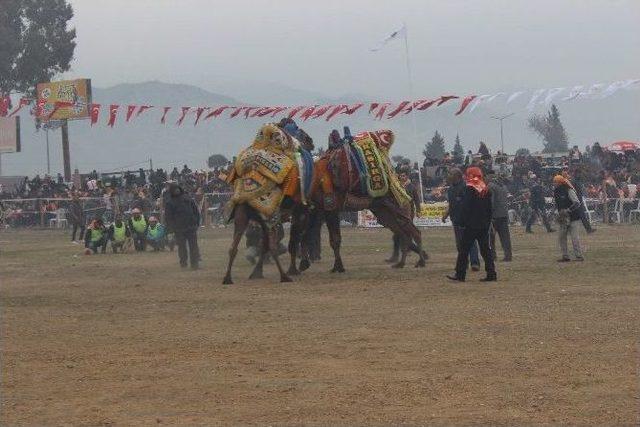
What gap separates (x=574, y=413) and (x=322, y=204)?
41.1ft

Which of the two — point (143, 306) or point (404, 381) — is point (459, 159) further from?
point (404, 381)

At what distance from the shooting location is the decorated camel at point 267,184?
64.2ft

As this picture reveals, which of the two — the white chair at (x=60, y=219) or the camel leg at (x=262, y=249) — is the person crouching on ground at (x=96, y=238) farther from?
the white chair at (x=60, y=219)

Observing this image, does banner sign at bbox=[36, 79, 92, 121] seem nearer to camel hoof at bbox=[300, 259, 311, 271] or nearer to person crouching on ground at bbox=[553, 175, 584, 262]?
camel hoof at bbox=[300, 259, 311, 271]

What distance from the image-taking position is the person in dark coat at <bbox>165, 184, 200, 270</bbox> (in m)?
24.1

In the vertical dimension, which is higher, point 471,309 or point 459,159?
point 459,159

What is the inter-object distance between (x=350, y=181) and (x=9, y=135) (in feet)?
152

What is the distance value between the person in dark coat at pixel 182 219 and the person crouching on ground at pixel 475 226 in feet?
22.4

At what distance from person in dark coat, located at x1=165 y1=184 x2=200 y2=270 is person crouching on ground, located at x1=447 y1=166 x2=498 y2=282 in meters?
6.82

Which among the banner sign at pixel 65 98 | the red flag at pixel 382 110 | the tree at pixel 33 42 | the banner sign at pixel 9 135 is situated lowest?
the red flag at pixel 382 110

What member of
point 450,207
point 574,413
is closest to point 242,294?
point 450,207

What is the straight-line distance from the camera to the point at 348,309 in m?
15.5

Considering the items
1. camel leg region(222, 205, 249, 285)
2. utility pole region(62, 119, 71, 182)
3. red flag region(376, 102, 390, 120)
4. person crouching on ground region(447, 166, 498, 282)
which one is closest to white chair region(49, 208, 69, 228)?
utility pole region(62, 119, 71, 182)

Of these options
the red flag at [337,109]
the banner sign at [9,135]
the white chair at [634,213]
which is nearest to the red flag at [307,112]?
the red flag at [337,109]
